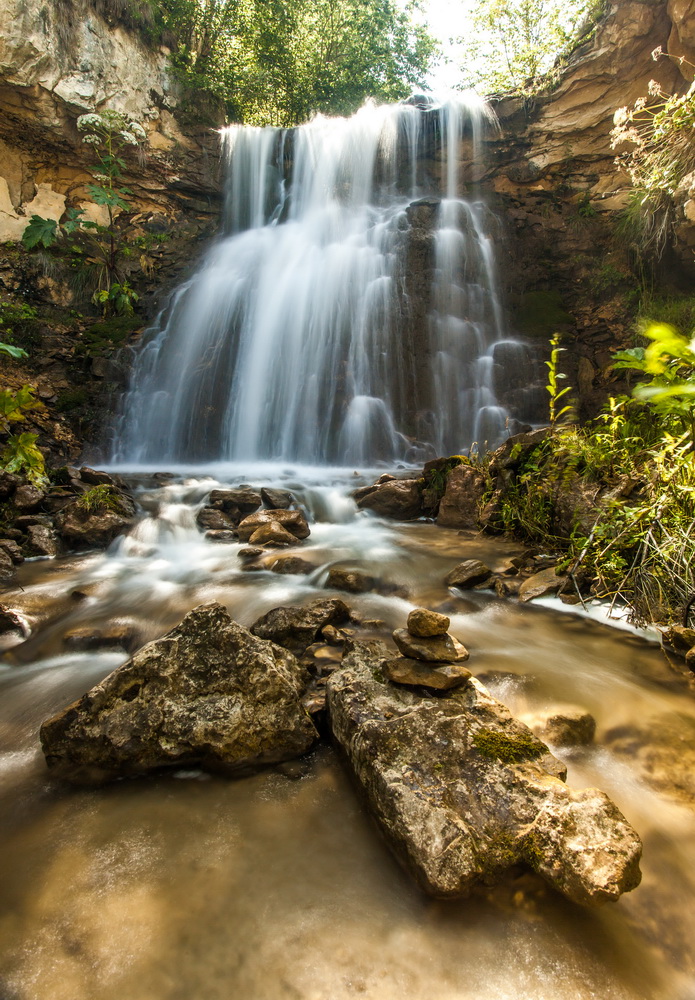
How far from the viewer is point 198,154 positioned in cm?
1394

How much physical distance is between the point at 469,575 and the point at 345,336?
24.7 feet

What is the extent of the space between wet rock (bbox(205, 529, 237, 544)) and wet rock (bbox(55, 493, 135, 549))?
89cm

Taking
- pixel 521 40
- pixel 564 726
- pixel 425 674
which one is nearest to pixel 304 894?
pixel 425 674

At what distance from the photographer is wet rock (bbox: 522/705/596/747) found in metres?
2.03

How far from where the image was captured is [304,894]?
4.60 ft

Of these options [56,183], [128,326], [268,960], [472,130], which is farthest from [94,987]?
[472,130]

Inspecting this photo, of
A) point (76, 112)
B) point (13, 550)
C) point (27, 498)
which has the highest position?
point (76, 112)

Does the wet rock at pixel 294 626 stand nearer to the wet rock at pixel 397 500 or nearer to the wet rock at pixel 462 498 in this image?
the wet rock at pixel 462 498

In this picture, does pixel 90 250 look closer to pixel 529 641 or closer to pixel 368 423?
pixel 368 423

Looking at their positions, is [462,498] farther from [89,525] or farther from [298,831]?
[298,831]

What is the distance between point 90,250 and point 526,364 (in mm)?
10500

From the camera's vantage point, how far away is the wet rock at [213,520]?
18.4ft

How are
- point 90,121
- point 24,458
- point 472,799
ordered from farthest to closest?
1. point 90,121
2. point 24,458
3. point 472,799

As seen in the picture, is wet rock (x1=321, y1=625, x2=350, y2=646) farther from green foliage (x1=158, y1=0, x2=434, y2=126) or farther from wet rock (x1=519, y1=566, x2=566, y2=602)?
green foliage (x1=158, y1=0, x2=434, y2=126)
